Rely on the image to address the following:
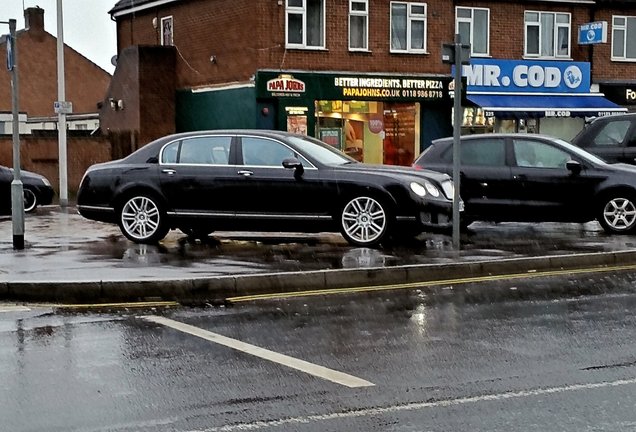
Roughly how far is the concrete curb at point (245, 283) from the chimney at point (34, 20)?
1797 inches

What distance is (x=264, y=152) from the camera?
1450cm

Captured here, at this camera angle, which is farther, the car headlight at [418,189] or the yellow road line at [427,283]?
the car headlight at [418,189]

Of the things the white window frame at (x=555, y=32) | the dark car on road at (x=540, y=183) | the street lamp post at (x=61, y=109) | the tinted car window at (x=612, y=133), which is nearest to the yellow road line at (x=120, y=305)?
the dark car on road at (x=540, y=183)

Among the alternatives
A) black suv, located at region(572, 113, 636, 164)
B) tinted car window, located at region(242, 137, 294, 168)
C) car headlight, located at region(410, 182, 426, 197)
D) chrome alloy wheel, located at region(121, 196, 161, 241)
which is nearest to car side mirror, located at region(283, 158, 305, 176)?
tinted car window, located at region(242, 137, 294, 168)

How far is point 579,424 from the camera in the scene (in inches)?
222

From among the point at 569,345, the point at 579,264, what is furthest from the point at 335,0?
the point at 569,345

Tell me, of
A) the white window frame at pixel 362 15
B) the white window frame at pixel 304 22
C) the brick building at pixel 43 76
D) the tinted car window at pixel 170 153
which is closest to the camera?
the tinted car window at pixel 170 153

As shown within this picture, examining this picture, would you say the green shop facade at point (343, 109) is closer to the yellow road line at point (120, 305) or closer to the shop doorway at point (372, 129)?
the shop doorway at point (372, 129)

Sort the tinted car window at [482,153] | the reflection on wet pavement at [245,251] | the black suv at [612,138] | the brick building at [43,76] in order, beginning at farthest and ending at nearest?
the brick building at [43,76]
the black suv at [612,138]
the tinted car window at [482,153]
the reflection on wet pavement at [245,251]

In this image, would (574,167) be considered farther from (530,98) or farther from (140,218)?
(530,98)

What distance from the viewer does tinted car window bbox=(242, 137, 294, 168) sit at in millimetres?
14391

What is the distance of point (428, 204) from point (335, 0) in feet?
60.4

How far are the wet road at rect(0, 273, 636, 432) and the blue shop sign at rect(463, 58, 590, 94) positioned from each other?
23.9 metres

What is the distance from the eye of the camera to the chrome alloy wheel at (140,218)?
1466 cm
